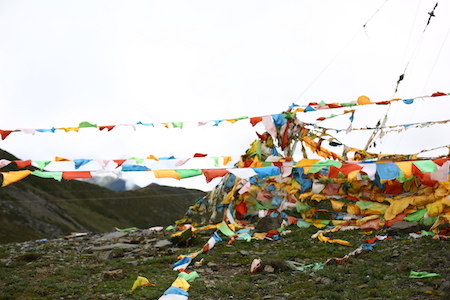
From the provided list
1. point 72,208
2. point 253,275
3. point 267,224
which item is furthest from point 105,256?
point 72,208

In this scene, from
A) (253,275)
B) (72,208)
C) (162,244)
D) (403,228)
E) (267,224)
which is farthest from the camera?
(72,208)

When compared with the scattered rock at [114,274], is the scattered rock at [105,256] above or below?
below

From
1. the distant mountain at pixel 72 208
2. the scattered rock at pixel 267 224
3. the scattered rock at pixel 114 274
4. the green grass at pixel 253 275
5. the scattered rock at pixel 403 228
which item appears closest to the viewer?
the green grass at pixel 253 275

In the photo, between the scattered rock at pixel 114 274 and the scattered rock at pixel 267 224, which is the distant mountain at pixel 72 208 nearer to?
the scattered rock at pixel 267 224

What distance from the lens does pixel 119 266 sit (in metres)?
12.0

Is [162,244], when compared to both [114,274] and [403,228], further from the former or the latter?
[403,228]

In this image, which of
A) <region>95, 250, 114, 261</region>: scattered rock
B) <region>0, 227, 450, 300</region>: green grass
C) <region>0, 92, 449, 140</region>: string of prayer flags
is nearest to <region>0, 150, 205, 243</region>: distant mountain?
<region>0, 92, 449, 140</region>: string of prayer flags

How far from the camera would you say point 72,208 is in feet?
371

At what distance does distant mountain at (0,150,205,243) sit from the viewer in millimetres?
89938

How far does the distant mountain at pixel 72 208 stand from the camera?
8994cm

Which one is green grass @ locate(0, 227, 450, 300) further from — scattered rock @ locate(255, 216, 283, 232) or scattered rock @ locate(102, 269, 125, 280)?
scattered rock @ locate(255, 216, 283, 232)

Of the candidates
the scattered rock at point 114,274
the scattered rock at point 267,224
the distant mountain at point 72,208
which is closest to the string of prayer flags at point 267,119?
the scattered rock at point 267,224

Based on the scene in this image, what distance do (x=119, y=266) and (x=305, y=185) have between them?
28.8ft

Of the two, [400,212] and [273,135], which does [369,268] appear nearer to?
[400,212]
